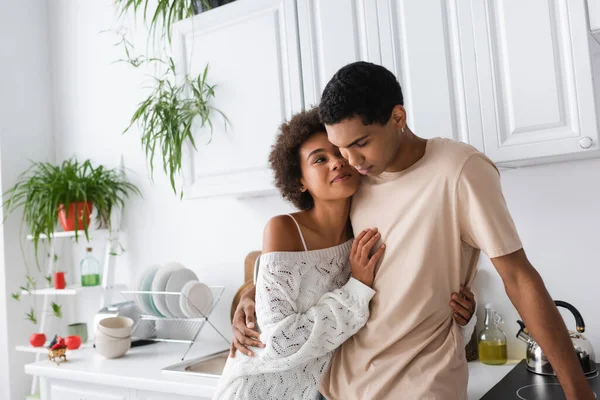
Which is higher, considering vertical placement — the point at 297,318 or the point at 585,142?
the point at 585,142

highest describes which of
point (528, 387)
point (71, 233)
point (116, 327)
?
point (71, 233)

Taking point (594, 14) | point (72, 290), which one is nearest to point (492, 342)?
point (594, 14)

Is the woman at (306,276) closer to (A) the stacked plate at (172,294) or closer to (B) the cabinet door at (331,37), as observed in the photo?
(B) the cabinet door at (331,37)

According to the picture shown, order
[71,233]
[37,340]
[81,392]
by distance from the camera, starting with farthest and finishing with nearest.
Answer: [71,233], [37,340], [81,392]

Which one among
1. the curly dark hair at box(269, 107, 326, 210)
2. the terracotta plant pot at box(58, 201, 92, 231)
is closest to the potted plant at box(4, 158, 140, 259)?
the terracotta plant pot at box(58, 201, 92, 231)

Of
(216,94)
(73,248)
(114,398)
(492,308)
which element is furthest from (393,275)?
(73,248)

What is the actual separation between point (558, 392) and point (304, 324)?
0.72 metres

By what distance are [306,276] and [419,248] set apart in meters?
0.28

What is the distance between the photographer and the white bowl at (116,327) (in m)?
2.30

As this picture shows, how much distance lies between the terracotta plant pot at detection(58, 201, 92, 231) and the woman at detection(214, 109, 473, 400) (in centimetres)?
162

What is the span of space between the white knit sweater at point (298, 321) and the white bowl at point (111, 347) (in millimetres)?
1037

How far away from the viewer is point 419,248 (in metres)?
1.22

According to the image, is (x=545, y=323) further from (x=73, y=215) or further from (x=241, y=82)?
(x=73, y=215)

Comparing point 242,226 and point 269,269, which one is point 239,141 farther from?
point 269,269
